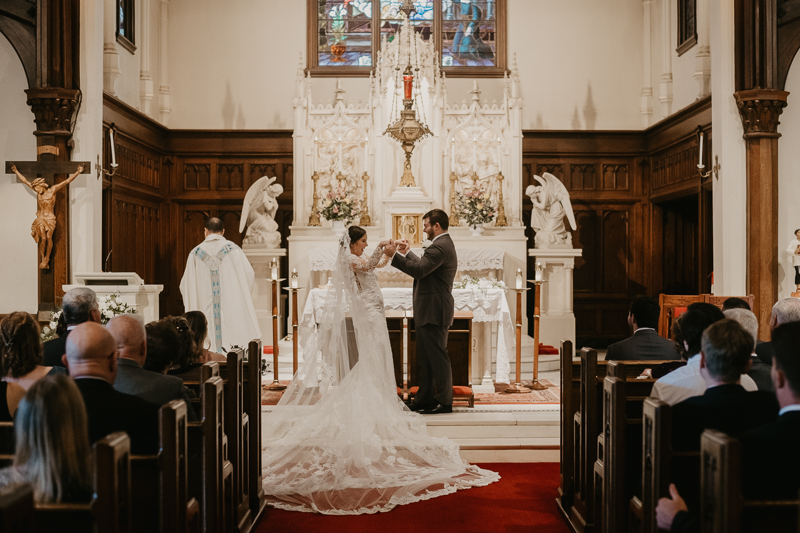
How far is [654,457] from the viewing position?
8.33 ft

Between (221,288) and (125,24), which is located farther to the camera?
(125,24)

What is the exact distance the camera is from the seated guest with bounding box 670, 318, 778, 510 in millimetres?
2547

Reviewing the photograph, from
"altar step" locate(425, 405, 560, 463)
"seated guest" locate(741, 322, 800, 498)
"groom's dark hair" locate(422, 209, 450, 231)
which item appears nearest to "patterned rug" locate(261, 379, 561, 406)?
"altar step" locate(425, 405, 560, 463)

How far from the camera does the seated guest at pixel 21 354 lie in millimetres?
3150

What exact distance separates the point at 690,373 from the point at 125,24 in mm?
10925

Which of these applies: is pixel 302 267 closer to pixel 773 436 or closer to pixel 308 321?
pixel 308 321

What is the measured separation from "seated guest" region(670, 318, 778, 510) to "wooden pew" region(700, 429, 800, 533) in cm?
52

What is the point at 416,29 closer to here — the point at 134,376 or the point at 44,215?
the point at 44,215

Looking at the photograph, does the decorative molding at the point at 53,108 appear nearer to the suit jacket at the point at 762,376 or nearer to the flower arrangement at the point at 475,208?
the flower arrangement at the point at 475,208

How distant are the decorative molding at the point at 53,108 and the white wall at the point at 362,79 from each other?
4359mm

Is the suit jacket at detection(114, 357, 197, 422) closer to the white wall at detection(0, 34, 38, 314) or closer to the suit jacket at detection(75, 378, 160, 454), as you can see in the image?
the suit jacket at detection(75, 378, 160, 454)

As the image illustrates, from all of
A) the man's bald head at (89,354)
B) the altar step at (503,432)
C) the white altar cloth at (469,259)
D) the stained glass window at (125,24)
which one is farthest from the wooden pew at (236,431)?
the stained glass window at (125,24)

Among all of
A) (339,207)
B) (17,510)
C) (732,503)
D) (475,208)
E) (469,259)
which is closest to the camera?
(17,510)

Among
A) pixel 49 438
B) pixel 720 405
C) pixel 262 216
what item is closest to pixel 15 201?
pixel 262 216
